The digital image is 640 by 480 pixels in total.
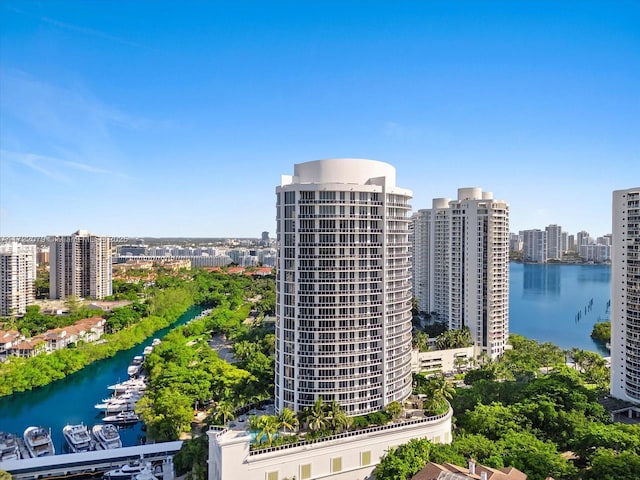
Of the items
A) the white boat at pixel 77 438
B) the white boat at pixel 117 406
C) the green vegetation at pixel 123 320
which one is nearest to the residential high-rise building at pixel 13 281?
the green vegetation at pixel 123 320

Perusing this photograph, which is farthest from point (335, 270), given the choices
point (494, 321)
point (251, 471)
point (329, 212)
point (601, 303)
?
point (601, 303)

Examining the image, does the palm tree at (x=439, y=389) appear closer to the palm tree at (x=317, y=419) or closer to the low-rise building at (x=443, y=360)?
the palm tree at (x=317, y=419)

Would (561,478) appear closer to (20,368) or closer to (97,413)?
(97,413)

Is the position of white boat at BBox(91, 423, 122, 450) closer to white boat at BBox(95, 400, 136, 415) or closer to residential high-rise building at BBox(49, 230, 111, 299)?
white boat at BBox(95, 400, 136, 415)

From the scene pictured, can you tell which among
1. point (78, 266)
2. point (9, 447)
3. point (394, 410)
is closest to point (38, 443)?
point (9, 447)

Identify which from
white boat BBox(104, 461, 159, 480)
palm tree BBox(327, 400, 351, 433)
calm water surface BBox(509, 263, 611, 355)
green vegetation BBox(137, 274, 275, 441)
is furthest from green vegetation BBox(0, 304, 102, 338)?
calm water surface BBox(509, 263, 611, 355)

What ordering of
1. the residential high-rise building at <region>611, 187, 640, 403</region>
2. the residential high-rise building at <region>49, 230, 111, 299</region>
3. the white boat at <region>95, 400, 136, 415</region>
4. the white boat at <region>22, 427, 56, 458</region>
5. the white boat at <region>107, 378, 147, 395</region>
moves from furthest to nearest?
1. the residential high-rise building at <region>49, 230, 111, 299</region>
2. the white boat at <region>107, 378, 147, 395</region>
3. the white boat at <region>95, 400, 136, 415</region>
4. the residential high-rise building at <region>611, 187, 640, 403</region>
5. the white boat at <region>22, 427, 56, 458</region>

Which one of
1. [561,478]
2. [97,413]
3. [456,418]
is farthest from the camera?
[97,413]
